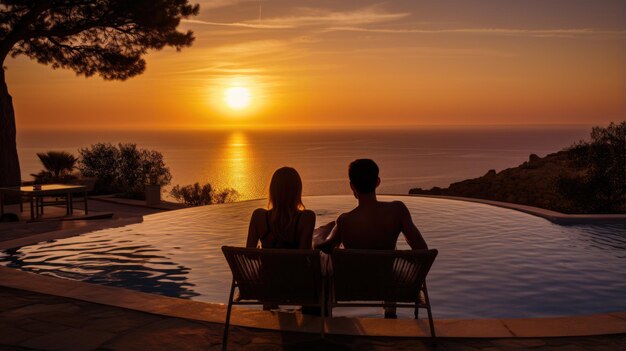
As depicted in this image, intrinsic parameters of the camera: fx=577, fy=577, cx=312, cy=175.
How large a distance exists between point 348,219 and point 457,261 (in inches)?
177

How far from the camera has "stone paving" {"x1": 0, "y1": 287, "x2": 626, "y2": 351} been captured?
Answer: 4.39m

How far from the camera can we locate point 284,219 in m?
4.88

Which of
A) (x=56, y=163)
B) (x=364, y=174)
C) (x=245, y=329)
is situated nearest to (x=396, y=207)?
(x=364, y=174)

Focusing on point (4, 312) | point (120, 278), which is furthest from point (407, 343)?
point (120, 278)

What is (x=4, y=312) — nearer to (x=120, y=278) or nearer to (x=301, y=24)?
(x=120, y=278)

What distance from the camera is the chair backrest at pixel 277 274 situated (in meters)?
4.44

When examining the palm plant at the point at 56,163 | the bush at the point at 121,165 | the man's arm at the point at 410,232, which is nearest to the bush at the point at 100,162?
the bush at the point at 121,165

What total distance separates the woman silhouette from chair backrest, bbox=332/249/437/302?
522 millimetres

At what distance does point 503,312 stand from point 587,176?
45.8ft

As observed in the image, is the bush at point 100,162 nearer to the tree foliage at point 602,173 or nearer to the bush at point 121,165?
the bush at point 121,165

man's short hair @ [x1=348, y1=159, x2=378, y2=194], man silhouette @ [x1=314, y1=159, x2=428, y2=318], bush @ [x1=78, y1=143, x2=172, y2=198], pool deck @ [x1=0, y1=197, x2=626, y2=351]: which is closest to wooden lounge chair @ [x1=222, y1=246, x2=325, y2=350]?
pool deck @ [x1=0, y1=197, x2=626, y2=351]

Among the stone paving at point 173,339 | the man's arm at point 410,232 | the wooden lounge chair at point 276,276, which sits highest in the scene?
the man's arm at point 410,232

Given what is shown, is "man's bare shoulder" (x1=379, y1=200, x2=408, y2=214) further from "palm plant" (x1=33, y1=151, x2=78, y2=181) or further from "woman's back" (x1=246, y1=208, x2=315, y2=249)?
"palm plant" (x1=33, y1=151, x2=78, y2=181)

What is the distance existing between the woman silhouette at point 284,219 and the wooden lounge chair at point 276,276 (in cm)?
38
